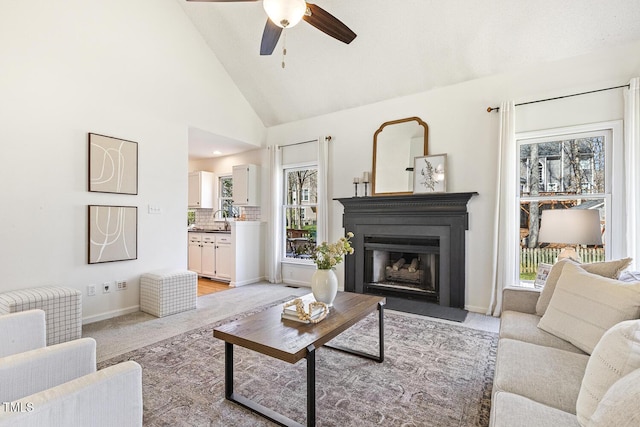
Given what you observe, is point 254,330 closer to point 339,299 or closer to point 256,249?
point 339,299

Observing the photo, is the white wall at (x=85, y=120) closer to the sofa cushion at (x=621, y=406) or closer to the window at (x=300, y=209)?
the window at (x=300, y=209)

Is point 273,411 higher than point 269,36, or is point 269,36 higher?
point 269,36

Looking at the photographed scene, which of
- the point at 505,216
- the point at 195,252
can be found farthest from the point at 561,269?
the point at 195,252

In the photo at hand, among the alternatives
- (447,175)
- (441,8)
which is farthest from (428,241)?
(441,8)

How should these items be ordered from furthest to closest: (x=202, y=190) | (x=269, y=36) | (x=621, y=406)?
(x=202, y=190) → (x=269, y=36) → (x=621, y=406)

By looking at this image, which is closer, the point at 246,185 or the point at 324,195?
the point at 324,195

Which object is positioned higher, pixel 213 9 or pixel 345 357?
pixel 213 9

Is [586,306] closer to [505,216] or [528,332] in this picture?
[528,332]

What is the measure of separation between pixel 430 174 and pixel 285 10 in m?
2.61

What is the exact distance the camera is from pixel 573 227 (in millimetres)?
2461

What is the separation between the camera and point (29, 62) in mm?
3061

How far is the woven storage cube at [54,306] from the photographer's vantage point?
267cm

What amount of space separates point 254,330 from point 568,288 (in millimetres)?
1904

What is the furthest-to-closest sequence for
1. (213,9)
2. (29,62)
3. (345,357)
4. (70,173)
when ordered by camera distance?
(213,9) < (70,173) < (29,62) < (345,357)
